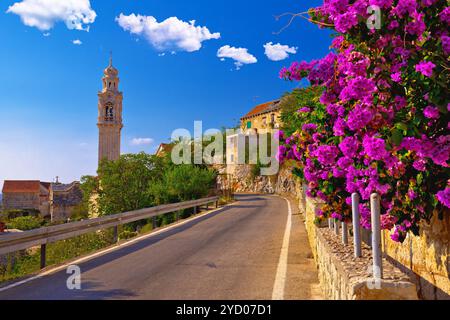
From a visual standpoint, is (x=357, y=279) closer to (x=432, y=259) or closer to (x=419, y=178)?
(x=419, y=178)

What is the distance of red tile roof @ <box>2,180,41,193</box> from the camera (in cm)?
8238

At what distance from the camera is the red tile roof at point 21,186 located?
82.4 metres

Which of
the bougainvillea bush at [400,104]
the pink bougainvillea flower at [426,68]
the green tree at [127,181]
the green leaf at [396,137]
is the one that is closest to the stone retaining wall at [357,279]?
the bougainvillea bush at [400,104]

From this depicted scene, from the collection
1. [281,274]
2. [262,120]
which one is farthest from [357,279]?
[262,120]

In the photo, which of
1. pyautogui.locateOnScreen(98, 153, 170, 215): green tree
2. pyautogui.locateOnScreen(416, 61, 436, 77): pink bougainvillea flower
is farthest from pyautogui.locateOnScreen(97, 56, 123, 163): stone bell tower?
pyautogui.locateOnScreen(416, 61, 436, 77): pink bougainvillea flower

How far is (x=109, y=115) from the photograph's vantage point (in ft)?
307

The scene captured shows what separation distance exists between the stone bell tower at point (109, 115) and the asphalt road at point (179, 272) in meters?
83.9

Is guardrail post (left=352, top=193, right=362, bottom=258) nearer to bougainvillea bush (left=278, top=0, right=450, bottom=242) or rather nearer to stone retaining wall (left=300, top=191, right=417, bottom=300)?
stone retaining wall (left=300, top=191, right=417, bottom=300)

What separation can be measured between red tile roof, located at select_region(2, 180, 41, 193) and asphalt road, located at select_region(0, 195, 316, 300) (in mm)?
81174

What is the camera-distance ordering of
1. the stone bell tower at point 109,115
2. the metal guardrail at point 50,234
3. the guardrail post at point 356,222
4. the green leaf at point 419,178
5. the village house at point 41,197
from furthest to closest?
1. the stone bell tower at point 109,115
2. the village house at point 41,197
3. the metal guardrail at point 50,234
4. the guardrail post at point 356,222
5. the green leaf at point 419,178

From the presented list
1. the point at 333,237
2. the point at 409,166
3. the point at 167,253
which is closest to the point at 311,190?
the point at 333,237

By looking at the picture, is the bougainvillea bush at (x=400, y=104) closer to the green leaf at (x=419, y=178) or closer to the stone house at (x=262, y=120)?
the green leaf at (x=419, y=178)
